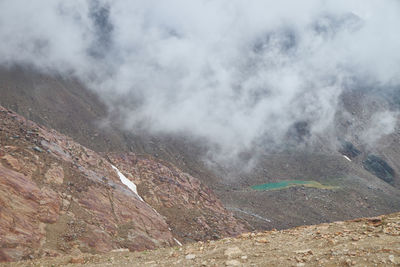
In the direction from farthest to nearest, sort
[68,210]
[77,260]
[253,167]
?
[253,167]
[68,210]
[77,260]

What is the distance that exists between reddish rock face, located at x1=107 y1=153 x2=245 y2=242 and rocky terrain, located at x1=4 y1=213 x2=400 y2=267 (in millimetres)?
42581

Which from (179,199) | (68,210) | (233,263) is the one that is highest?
(179,199)

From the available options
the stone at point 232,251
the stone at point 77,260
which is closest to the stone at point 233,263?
the stone at point 232,251

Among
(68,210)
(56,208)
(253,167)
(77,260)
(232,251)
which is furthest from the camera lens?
(253,167)

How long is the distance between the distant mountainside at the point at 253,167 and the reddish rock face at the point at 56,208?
50.4m

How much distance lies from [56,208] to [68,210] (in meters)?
1.96

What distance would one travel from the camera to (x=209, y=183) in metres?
Answer: 144

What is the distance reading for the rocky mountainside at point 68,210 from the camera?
28.2m

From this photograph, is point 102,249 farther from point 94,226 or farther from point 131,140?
point 131,140

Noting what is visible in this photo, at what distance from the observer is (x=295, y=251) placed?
12414mm

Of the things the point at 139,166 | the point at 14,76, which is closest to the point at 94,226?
the point at 139,166

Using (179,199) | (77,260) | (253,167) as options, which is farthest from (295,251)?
(253,167)

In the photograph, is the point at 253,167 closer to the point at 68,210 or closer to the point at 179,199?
the point at 179,199

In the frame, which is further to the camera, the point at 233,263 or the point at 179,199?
the point at 179,199
